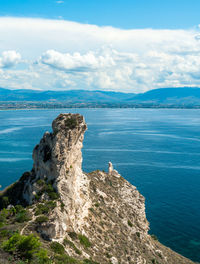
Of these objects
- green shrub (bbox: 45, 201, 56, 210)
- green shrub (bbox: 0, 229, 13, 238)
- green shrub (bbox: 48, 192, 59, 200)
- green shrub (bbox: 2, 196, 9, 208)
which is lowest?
green shrub (bbox: 2, 196, 9, 208)

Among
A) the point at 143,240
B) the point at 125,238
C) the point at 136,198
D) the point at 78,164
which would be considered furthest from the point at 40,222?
the point at 136,198

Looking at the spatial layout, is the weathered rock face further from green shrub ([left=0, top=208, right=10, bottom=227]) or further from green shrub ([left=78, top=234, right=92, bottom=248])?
green shrub ([left=0, top=208, right=10, bottom=227])

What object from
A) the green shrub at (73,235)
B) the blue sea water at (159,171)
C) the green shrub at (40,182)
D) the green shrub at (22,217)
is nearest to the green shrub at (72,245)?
the green shrub at (73,235)

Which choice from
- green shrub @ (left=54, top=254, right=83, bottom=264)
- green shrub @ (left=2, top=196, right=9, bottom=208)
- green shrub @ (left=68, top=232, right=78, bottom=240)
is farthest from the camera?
green shrub @ (left=2, top=196, right=9, bottom=208)

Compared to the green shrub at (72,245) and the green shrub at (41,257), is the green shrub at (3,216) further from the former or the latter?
the green shrub at (41,257)

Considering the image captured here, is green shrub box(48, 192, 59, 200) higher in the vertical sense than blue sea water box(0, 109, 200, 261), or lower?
higher

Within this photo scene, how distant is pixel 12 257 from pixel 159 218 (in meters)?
65.9

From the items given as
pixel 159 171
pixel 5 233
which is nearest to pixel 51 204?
pixel 5 233

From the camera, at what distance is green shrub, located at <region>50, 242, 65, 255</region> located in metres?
30.3

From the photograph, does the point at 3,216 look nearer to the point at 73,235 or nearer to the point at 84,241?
the point at 73,235

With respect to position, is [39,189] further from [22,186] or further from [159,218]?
[159,218]

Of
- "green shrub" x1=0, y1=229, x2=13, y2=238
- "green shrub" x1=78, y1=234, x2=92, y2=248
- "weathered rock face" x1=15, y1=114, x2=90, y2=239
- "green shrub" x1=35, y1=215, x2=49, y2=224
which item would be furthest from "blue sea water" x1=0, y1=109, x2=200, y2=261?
"green shrub" x1=0, y1=229, x2=13, y2=238

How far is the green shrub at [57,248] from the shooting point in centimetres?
3030

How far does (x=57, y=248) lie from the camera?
3089 centimetres
